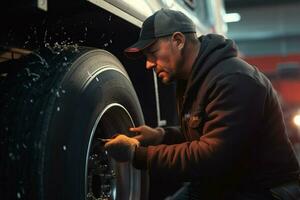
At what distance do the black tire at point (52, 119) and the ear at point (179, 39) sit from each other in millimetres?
281

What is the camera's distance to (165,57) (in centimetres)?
197

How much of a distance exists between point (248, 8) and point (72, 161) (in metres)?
16.6

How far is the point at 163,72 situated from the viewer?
203 centimetres

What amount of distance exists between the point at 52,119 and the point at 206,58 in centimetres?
72

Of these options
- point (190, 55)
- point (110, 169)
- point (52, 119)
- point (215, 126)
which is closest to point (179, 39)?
point (190, 55)

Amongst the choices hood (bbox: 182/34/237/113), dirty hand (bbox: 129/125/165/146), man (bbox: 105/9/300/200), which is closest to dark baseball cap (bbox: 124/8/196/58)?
man (bbox: 105/9/300/200)

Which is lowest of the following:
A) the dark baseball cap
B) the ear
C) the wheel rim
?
the wheel rim

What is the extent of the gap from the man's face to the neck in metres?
0.03

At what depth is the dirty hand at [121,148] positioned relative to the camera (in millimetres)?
1852

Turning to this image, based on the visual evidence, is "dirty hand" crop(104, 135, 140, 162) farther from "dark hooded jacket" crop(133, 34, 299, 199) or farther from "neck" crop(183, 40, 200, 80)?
"neck" crop(183, 40, 200, 80)

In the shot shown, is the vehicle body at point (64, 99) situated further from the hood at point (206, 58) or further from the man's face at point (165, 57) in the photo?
the hood at point (206, 58)

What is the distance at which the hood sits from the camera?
1.90 metres

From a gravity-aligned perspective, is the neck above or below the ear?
below

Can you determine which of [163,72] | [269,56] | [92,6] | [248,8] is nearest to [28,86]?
[92,6]
